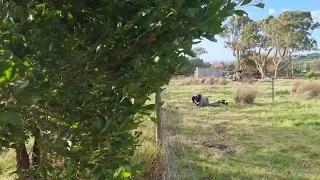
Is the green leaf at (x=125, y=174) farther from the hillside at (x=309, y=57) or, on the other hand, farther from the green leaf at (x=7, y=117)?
the hillside at (x=309, y=57)

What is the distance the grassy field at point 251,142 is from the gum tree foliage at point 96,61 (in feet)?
10.8

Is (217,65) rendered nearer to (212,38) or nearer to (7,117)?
(212,38)

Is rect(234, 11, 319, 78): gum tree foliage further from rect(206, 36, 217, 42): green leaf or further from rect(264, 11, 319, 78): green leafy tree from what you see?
rect(206, 36, 217, 42): green leaf

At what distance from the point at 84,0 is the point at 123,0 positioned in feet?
0.77

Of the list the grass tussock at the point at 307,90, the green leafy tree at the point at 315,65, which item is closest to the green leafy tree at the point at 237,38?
the green leafy tree at the point at 315,65

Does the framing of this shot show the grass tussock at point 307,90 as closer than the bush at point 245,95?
No

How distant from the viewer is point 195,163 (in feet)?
17.0

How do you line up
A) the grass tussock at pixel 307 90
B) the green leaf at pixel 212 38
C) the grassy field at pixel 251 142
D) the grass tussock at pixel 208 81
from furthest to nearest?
the grass tussock at pixel 208 81, the grass tussock at pixel 307 90, the grassy field at pixel 251 142, the green leaf at pixel 212 38

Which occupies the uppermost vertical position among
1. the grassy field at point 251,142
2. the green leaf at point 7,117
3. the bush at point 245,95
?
the green leaf at point 7,117

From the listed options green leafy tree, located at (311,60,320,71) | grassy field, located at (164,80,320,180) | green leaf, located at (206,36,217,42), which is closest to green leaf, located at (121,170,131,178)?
green leaf, located at (206,36,217,42)

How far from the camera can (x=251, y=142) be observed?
6656 millimetres

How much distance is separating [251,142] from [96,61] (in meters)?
5.87

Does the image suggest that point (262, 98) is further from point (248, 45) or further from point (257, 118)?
point (248, 45)

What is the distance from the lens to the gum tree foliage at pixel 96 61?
1058 millimetres
